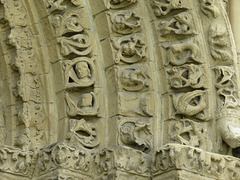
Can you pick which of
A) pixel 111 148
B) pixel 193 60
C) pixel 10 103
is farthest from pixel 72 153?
pixel 193 60

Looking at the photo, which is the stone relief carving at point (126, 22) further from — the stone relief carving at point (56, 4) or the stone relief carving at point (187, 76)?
the stone relief carving at point (187, 76)

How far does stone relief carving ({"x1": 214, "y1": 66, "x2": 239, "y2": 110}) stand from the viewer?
7.55 metres

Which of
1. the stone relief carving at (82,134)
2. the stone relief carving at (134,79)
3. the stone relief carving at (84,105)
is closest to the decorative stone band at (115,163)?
the stone relief carving at (82,134)

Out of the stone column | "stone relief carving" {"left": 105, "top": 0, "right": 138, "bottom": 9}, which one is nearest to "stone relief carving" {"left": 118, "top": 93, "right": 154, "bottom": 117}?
"stone relief carving" {"left": 105, "top": 0, "right": 138, "bottom": 9}

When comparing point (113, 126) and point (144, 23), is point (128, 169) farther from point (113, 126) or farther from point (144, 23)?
point (144, 23)

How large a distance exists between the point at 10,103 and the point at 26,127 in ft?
1.01

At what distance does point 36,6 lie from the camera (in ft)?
25.4

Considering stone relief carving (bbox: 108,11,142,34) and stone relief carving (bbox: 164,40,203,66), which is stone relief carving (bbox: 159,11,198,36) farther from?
stone relief carving (bbox: 108,11,142,34)

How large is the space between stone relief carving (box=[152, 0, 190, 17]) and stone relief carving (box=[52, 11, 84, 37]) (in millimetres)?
695

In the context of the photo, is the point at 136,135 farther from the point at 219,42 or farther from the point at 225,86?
the point at 219,42

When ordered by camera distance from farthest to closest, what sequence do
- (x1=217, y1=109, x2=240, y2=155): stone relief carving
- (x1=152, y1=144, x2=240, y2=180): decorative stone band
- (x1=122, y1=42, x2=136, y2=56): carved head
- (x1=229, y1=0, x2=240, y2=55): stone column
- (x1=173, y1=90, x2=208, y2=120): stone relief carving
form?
1. (x1=229, y1=0, x2=240, y2=55): stone column
2. (x1=122, y1=42, x2=136, y2=56): carved head
3. (x1=173, y1=90, x2=208, y2=120): stone relief carving
4. (x1=217, y1=109, x2=240, y2=155): stone relief carving
5. (x1=152, y1=144, x2=240, y2=180): decorative stone band

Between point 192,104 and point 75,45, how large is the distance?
1161mm

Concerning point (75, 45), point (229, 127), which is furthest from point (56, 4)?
point (229, 127)

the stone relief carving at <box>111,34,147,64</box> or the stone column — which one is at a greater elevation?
the stone column
